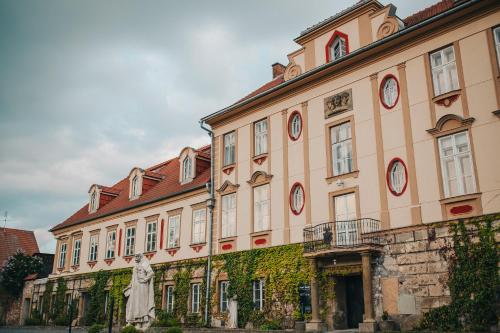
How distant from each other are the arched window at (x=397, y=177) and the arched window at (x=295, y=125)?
5.02 metres

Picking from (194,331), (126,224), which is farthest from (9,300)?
(194,331)

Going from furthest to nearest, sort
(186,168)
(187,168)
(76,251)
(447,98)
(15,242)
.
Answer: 1. (15,242)
2. (76,251)
3. (186,168)
4. (187,168)
5. (447,98)

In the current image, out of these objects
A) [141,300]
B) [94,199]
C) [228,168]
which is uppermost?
[94,199]

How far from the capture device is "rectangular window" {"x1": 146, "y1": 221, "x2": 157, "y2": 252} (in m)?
29.4

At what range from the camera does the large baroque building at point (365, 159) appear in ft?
56.0

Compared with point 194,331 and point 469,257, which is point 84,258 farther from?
point 469,257

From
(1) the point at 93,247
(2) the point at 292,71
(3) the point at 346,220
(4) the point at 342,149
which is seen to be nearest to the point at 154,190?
(1) the point at 93,247

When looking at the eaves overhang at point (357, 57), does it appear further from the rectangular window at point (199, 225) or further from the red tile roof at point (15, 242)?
the red tile roof at point (15, 242)

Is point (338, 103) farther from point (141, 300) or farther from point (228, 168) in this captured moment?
point (141, 300)

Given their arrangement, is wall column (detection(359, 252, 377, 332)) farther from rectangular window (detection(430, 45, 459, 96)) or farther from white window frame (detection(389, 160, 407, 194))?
rectangular window (detection(430, 45, 459, 96))

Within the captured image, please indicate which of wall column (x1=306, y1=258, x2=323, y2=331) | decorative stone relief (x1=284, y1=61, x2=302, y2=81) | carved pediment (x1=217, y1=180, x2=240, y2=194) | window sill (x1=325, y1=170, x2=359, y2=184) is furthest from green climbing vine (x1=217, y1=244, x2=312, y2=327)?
decorative stone relief (x1=284, y1=61, x2=302, y2=81)

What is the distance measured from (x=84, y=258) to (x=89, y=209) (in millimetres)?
3853

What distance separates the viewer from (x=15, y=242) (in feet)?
157

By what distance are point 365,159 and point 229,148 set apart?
27.7ft
